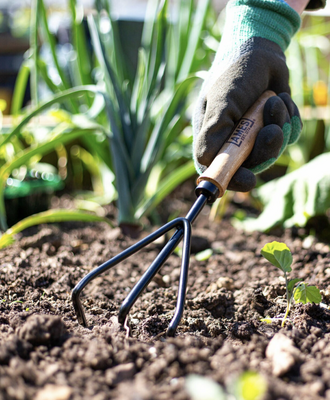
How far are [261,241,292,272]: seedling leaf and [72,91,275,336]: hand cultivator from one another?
141 mm

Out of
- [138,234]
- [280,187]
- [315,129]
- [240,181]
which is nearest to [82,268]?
[138,234]

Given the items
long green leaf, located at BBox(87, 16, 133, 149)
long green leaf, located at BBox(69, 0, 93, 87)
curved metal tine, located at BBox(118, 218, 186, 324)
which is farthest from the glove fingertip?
long green leaf, located at BBox(69, 0, 93, 87)

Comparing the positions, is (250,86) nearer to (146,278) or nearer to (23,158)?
(146,278)

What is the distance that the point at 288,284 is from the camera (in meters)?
0.74

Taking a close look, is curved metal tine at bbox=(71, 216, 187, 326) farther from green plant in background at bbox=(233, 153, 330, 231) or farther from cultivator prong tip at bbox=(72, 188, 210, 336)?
green plant in background at bbox=(233, 153, 330, 231)

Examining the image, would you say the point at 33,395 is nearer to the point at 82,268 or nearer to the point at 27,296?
the point at 27,296

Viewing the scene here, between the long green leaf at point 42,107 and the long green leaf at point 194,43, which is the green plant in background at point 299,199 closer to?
the long green leaf at point 194,43

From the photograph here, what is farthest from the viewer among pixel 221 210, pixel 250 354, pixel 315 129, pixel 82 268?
pixel 315 129

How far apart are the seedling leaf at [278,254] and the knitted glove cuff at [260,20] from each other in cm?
47

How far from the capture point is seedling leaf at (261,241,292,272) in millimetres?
735

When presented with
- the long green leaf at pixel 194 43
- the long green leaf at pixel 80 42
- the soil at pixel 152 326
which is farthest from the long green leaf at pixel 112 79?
the soil at pixel 152 326

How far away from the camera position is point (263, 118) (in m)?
0.81

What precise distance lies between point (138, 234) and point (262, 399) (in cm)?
95

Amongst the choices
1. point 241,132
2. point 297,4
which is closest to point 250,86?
point 241,132
